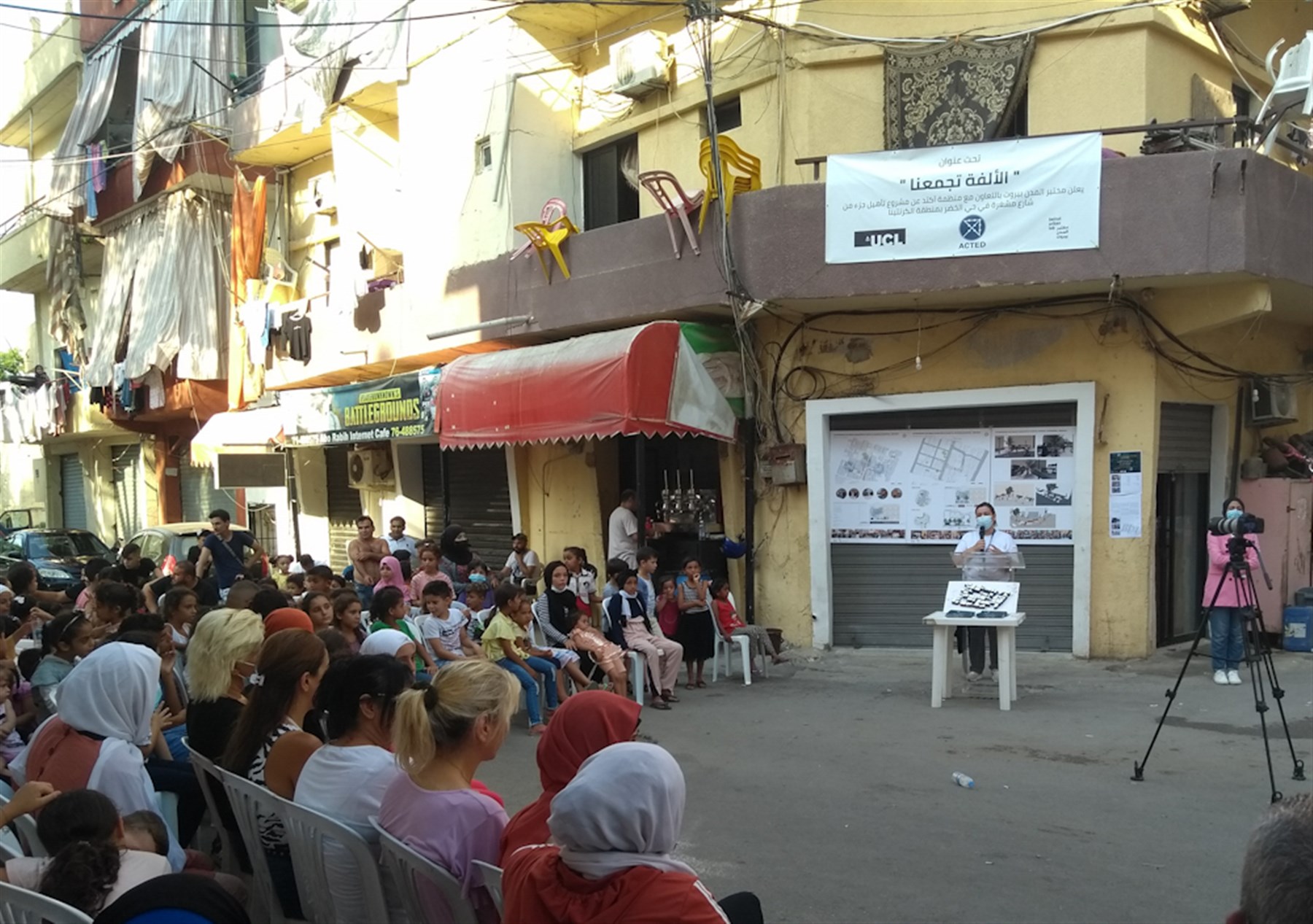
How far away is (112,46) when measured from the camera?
2272 cm

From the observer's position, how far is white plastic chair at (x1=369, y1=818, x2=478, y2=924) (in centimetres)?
299

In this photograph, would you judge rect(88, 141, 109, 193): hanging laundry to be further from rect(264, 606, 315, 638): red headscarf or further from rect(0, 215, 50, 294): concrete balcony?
rect(264, 606, 315, 638): red headscarf

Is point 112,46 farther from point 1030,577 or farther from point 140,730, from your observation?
point 140,730

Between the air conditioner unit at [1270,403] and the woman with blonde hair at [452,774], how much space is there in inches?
421

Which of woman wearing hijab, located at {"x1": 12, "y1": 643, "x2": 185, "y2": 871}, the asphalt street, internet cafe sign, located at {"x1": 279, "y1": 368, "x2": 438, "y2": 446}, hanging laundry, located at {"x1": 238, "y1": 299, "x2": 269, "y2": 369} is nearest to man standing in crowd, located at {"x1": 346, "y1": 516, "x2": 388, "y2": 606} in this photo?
internet cafe sign, located at {"x1": 279, "y1": 368, "x2": 438, "y2": 446}

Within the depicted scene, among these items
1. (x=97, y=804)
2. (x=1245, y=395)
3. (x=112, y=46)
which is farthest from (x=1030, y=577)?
(x=112, y=46)

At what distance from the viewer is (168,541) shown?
51.0 ft

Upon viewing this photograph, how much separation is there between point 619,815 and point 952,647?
7.26 m

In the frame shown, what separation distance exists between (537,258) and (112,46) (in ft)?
50.4

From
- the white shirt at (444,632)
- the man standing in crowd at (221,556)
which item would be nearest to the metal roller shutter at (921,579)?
the white shirt at (444,632)

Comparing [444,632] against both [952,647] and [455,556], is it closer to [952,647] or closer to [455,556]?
[952,647]

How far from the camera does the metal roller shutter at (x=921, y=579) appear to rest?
10844mm

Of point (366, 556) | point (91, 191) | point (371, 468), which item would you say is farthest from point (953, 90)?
point (91, 191)

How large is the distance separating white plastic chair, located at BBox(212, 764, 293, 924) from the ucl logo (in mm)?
8235
